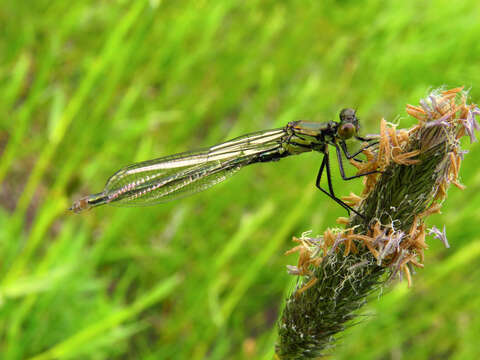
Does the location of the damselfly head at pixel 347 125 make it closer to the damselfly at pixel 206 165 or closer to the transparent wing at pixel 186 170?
the damselfly at pixel 206 165

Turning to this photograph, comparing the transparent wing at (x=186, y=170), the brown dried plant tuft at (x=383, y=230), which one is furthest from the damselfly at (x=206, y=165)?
the brown dried plant tuft at (x=383, y=230)

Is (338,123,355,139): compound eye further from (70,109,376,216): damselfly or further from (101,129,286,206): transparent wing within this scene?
(101,129,286,206): transparent wing

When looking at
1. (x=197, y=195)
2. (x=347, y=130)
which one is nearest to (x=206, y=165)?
(x=347, y=130)

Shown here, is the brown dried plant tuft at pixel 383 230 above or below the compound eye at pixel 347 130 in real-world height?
below

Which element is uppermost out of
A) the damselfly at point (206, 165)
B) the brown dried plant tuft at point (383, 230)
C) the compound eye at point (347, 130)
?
the damselfly at point (206, 165)

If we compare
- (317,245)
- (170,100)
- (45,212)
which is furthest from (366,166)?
(170,100)

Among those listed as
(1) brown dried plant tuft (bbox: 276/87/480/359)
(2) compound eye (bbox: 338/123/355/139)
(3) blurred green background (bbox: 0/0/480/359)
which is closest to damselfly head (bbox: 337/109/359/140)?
(2) compound eye (bbox: 338/123/355/139)

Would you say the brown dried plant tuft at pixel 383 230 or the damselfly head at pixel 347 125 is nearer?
the brown dried plant tuft at pixel 383 230
